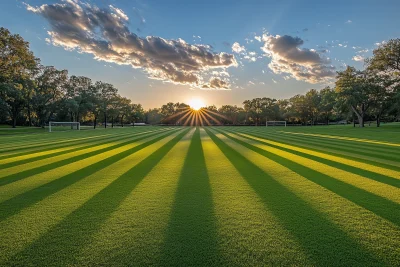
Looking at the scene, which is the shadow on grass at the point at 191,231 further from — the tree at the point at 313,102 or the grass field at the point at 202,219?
the tree at the point at 313,102

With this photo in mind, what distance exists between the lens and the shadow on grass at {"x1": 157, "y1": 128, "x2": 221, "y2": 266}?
250cm

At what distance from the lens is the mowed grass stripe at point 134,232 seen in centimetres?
252

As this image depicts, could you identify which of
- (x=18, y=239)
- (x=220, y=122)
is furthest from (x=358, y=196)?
(x=220, y=122)

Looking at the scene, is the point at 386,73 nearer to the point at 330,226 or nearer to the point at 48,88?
→ the point at 330,226

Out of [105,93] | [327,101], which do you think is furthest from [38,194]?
[327,101]

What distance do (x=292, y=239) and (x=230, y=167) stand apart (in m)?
4.64

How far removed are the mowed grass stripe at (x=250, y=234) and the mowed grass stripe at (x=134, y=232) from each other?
0.87 meters

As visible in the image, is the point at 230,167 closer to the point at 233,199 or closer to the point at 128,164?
the point at 233,199

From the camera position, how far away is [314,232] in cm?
302

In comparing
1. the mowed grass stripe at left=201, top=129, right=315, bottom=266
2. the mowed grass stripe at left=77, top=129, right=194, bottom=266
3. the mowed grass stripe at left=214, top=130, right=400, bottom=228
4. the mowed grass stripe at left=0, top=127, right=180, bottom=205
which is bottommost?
the mowed grass stripe at left=0, top=127, right=180, bottom=205

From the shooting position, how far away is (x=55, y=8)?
25500mm

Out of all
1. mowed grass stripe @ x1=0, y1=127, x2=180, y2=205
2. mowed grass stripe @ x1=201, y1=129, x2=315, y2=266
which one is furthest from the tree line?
mowed grass stripe @ x1=201, y1=129, x2=315, y2=266

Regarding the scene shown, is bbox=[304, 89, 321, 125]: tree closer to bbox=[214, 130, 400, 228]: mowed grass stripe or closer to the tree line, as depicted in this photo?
the tree line

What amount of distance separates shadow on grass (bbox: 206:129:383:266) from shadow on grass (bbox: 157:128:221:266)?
1.10 m
